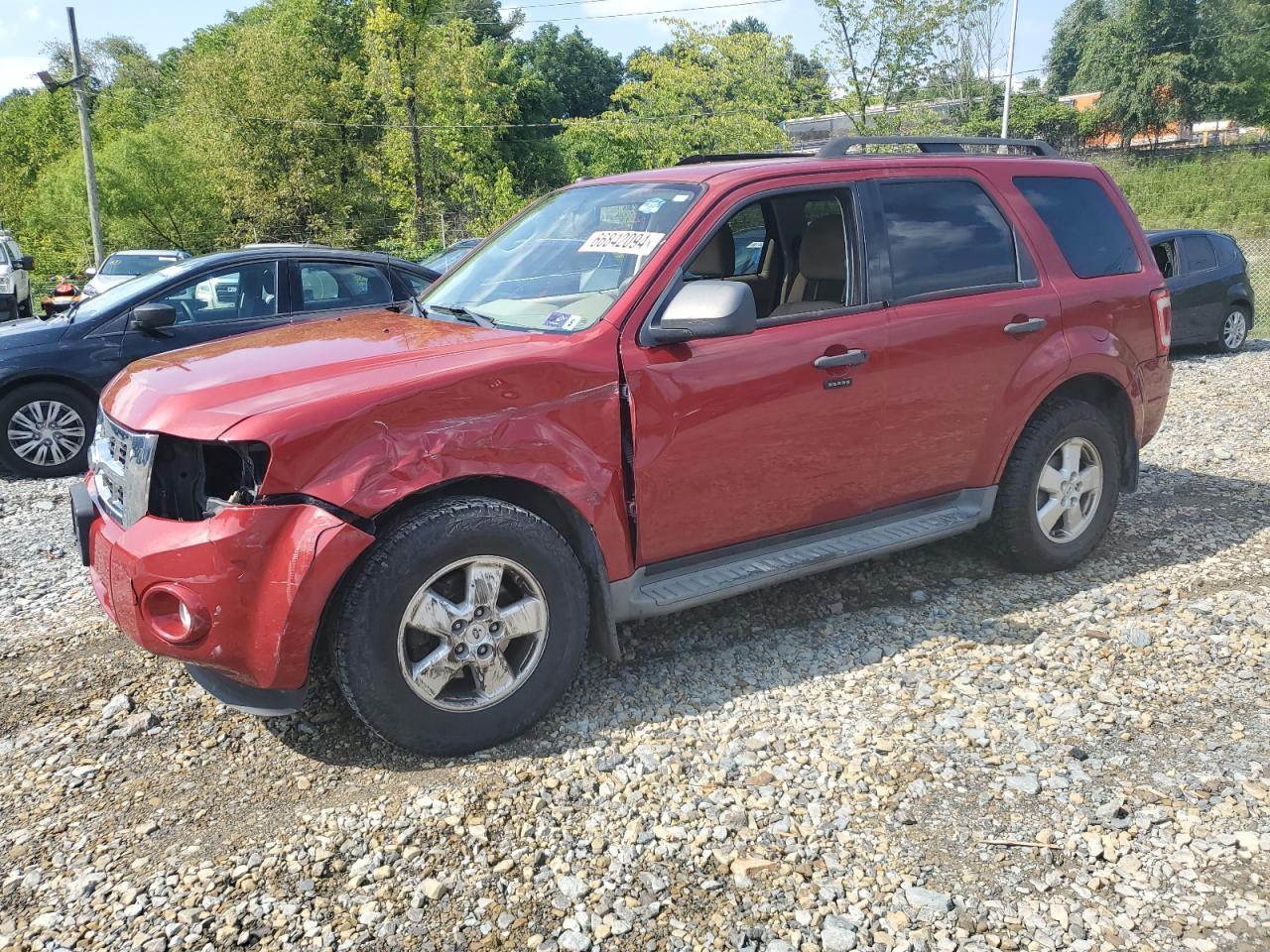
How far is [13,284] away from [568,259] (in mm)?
15323

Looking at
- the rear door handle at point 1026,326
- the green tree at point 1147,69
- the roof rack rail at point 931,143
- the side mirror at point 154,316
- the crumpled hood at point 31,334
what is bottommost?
the rear door handle at point 1026,326

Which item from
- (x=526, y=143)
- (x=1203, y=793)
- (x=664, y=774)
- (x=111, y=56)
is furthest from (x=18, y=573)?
(x=111, y=56)

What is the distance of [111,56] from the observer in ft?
235

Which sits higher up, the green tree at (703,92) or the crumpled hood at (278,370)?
the green tree at (703,92)

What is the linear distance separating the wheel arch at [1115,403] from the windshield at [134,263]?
1857cm

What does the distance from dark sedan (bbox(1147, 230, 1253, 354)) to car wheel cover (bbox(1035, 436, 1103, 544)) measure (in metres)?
8.34

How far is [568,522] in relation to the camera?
3650 millimetres

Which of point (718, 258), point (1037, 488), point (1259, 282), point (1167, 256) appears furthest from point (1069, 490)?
point (1259, 282)

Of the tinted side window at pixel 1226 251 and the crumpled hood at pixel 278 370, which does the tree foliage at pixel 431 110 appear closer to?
the tinted side window at pixel 1226 251

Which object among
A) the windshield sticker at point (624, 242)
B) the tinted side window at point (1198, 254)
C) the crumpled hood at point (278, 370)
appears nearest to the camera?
the crumpled hood at point (278, 370)

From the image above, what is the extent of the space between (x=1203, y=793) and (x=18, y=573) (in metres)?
5.73

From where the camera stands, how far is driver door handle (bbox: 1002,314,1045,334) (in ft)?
15.2

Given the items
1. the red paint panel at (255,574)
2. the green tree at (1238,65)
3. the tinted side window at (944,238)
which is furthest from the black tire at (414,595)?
the green tree at (1238,65)

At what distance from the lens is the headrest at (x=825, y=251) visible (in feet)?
14.6
